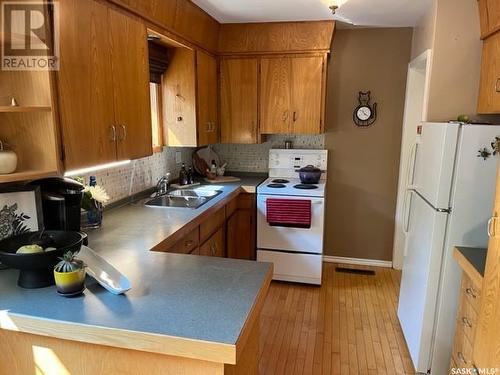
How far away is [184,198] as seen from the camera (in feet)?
9.60

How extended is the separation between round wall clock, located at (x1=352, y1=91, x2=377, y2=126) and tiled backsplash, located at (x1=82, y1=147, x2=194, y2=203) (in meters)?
1.76

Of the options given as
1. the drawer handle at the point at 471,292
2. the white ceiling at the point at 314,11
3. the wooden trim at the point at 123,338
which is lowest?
the drawer handle at the point at 471,292

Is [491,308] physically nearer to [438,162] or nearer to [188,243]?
[438,162]

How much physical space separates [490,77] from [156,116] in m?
2.40

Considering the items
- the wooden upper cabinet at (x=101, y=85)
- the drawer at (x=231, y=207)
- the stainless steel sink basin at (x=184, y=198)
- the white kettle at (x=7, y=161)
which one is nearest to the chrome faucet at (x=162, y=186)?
the stainless steel sink basin at (x=184, y=198)

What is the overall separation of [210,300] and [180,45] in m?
2.05

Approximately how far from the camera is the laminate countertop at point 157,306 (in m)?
1.03

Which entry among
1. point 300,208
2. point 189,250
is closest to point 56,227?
point 189,250

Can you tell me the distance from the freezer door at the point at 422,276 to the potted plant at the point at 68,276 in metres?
1.75

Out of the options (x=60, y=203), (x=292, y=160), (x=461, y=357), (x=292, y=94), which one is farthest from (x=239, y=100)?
(x=461, y=357)

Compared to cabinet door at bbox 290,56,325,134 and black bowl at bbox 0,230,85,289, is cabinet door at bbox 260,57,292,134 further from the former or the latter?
black bowl at bbox 0,230,85,289

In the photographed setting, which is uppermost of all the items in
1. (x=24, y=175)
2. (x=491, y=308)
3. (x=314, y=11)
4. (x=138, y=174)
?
(x=314, y=11)

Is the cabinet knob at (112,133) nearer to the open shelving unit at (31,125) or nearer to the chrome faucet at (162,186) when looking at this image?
the open shelving unit at (31,125)

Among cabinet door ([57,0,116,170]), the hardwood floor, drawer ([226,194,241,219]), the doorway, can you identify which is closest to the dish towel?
drawer ([226,194,241,219])
